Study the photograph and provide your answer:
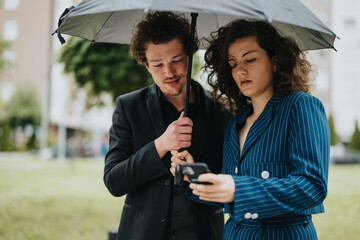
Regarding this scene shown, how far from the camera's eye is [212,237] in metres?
2.65

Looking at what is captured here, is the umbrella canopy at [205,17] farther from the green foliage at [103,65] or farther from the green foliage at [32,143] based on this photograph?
the green foliage at [32,143]

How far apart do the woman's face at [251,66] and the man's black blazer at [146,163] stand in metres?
0.60

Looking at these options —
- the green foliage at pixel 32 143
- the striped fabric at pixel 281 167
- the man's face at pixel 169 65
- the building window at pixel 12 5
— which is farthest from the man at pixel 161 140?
the building window at pixel 12 5

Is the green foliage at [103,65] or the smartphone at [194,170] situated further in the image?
the green foliage at [103,65]

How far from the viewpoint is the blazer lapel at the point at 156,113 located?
8.79ft

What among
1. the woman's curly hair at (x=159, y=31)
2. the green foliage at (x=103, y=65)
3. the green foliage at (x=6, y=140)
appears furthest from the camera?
the green foliage at (x=6, y=140)

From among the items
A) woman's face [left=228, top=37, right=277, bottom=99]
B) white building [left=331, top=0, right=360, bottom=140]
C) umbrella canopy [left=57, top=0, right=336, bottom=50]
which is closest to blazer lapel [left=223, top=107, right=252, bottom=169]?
woman's face [left=228, top=37, right=277, bottom=99]

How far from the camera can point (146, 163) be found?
246cm

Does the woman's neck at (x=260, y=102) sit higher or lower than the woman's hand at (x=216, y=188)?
higher

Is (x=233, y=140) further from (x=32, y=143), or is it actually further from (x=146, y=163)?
(x=32, y=143)

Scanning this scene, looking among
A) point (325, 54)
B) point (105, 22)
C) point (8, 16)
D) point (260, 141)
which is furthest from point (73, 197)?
point (8, 16)

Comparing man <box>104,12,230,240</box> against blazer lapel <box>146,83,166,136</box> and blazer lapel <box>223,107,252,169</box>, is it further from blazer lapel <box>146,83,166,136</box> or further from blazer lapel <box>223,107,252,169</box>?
blazer lapel <box>223,107,252,169</box>

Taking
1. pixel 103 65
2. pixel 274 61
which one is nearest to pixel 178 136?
pixel 274 61

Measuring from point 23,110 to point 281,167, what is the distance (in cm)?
4437
